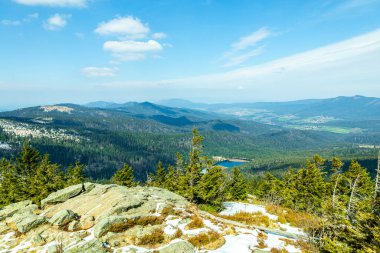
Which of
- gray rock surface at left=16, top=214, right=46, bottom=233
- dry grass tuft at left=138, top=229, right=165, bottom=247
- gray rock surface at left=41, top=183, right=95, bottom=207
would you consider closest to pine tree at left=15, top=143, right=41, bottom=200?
gray rock surface at left=41, top=183, right=95, bottom=207

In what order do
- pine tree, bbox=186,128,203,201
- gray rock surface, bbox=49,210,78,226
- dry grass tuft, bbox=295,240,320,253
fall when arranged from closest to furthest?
dry grass tuft, bbox=295,240,320,253
gray rock surface, bbox=49,210,78,226
pine tree, bbox=186,128,203,201

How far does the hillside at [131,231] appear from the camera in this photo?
2012cm

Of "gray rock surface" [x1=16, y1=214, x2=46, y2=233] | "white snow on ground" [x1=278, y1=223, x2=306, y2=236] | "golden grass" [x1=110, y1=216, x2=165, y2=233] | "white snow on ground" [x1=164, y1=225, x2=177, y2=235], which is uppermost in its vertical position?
"golden grass" [x1=110, y1=216, x2=165, y2=233]

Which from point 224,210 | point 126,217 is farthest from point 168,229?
point 224,210

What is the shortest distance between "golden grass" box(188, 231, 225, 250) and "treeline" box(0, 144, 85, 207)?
46012 millimetres

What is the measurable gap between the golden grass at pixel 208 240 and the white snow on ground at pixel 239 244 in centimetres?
49

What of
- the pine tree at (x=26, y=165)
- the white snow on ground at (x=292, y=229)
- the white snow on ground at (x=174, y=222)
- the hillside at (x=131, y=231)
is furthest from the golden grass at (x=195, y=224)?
the pine tree at (x=26, y=165)

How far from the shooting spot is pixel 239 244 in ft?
66.9

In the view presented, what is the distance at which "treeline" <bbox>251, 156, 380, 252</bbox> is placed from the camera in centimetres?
1797

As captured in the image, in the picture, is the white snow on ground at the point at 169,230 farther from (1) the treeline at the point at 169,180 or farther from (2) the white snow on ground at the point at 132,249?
(1) the treeline at the point at 169,180

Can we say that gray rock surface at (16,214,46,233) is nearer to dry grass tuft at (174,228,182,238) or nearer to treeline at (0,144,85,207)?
dry grass tuft at (174,228,182,238)

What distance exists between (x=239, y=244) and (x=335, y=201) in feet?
31.5

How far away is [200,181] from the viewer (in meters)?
50.3

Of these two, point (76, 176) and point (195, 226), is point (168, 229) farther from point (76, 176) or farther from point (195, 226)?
point (76, 176)
